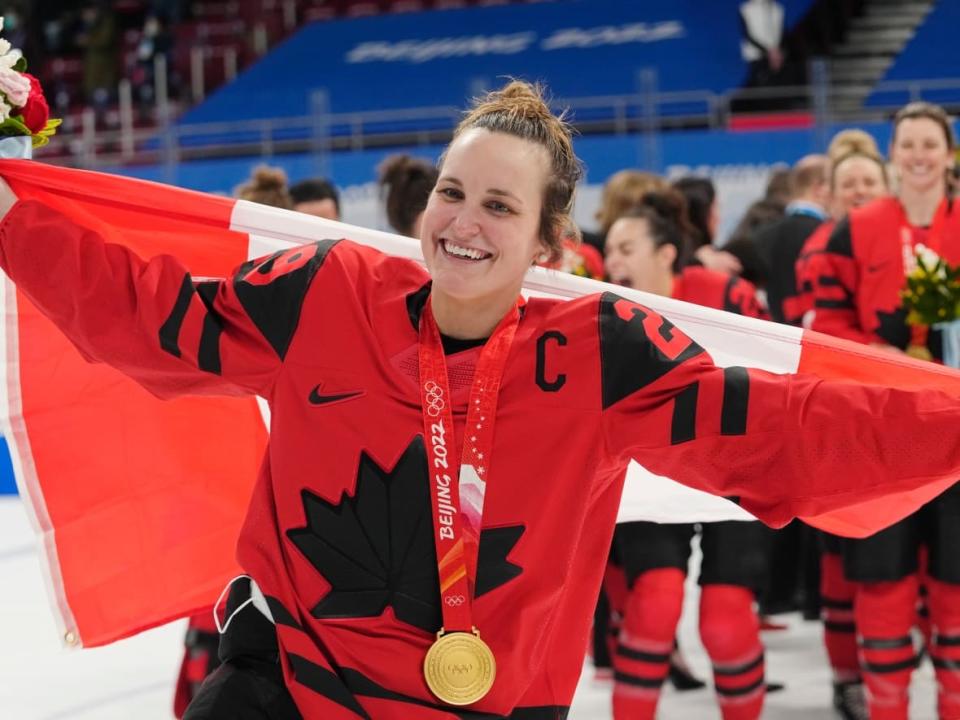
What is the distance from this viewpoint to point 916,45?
13.6m

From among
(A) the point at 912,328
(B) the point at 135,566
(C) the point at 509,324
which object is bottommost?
(B) the point at 135,566

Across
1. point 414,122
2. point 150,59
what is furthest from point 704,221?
point 150,59

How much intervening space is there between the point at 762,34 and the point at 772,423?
1121 centimetres

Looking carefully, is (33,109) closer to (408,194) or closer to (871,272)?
(408,194)

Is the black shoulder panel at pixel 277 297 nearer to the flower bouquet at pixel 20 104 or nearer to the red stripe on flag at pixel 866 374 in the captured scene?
the flower bouquet at pixel 20 104

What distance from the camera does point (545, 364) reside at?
2197 millimetres

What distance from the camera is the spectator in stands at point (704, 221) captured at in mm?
5250

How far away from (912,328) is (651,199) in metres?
0.96

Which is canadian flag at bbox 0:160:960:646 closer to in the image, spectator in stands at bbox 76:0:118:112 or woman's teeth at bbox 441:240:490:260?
woman's teeth at bbox 441:240:490:260

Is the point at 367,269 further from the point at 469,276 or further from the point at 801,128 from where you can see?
the point at 801,128

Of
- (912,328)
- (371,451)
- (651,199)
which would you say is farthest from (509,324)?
(651,199)

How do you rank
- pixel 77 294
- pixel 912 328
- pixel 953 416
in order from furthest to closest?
pixel 912 328, pixel 77 294, pixel 953 416

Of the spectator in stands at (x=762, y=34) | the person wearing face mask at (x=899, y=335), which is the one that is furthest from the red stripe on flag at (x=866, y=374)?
the spectator in stands at (x=762, y=34)

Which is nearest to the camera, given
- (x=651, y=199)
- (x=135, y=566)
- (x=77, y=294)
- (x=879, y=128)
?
(x=77, y=294)
